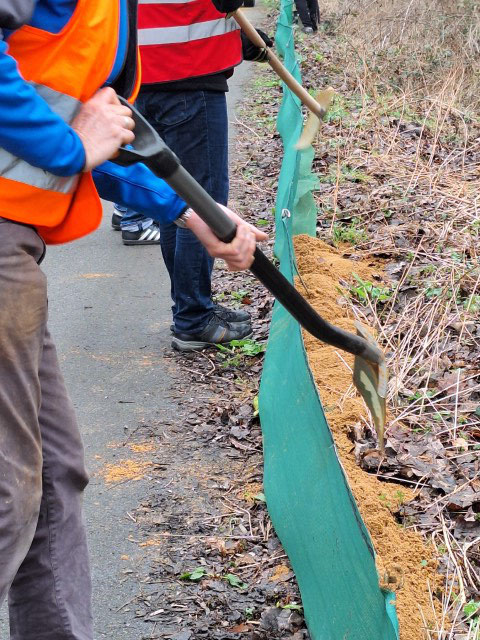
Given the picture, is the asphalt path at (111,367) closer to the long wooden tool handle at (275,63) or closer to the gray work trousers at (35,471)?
the gray work trousers at (35,471)

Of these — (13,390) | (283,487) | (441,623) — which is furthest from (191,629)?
(13,390)

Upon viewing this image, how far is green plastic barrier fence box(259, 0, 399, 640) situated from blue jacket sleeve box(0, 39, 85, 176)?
1.10 metres

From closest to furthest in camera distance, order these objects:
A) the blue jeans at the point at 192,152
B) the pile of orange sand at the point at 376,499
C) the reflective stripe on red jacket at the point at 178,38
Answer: the pile of orange sand at the point at 376,499
the reflective stripe on red jacket at the point at 178,38
the blue jeans at the point at 192,152

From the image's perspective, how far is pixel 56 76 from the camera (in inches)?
75.2

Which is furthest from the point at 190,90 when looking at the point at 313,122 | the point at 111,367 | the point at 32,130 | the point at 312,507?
the point at 32,130

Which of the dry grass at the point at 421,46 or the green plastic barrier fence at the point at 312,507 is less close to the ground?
the green plastic barrier fence at the point at 312,507

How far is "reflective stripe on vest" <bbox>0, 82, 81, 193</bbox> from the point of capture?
73.6 inches

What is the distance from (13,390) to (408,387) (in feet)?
8.90

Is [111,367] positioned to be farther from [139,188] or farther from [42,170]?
[42,170]

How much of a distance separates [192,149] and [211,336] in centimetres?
110

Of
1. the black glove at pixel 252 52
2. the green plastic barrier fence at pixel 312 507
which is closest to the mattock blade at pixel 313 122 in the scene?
the black glove at pixel 252 52

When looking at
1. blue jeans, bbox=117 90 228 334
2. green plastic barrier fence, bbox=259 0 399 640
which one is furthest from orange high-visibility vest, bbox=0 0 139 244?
blue jeans, bbox=117 90 228 334

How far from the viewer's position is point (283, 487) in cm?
339

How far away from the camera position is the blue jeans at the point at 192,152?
15.4 feet
